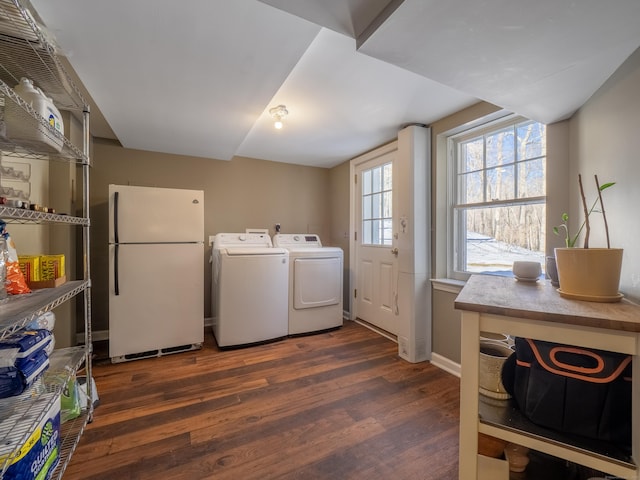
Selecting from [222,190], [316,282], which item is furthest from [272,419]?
[222,190]

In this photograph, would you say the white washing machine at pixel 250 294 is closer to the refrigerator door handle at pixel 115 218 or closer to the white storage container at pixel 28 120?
the refrigerator door handle at pixel 115 218

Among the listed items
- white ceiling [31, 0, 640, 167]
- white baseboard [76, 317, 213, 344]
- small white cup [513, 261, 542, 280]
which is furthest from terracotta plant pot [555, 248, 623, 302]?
white baseboard [76, 317, 213, 344]

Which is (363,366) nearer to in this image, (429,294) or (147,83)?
(429,294)

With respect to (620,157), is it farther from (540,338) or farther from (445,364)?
(445,364)

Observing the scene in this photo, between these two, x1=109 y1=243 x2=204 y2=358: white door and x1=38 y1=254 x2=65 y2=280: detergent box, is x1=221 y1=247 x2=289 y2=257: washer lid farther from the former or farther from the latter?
x1=38 y1=254 x2=65 y2=280: detergent box

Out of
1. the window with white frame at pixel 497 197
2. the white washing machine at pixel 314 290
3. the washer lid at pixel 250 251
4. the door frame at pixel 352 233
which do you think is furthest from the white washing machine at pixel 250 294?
the window with white frame at pixel 497 197

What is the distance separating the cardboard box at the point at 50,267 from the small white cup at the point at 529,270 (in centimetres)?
236

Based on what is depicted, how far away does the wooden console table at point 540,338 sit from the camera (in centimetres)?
71

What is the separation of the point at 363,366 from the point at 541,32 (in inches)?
88.4

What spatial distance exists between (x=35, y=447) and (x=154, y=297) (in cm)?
152

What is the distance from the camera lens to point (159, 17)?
110cm

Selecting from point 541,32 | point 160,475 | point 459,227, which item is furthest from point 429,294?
point 160,475

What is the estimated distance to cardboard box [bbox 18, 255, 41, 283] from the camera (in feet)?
4.26

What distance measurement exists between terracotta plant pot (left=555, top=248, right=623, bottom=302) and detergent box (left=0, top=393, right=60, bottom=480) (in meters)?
1.81
